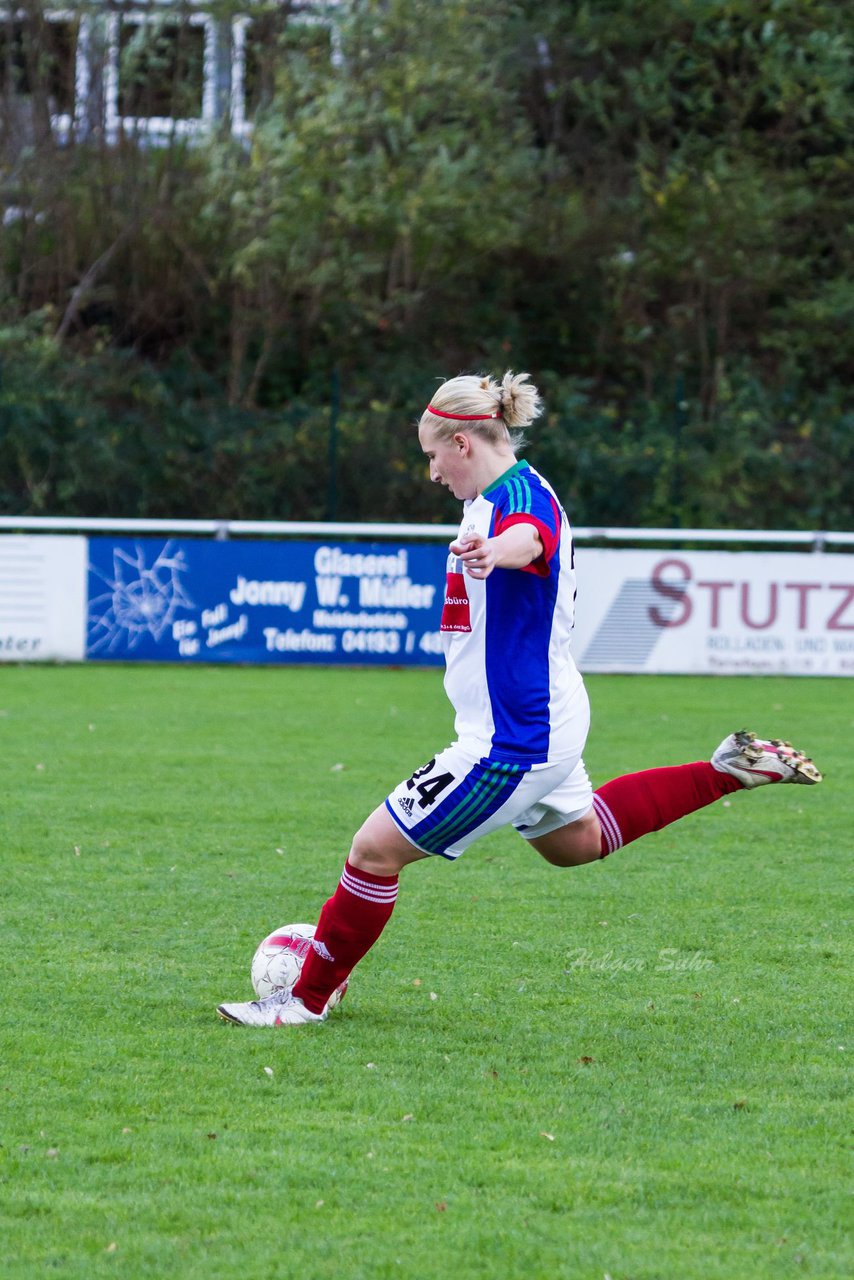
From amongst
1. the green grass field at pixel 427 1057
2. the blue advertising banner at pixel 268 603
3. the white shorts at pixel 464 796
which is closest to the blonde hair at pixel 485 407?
the white shorts at pixel 464 796

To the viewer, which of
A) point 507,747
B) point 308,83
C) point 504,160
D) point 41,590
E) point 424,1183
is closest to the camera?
point 424,1183

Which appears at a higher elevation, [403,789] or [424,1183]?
[403,789]

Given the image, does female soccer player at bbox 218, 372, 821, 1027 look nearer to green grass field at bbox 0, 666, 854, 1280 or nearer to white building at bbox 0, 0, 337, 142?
green grass field at bbox 0, 666, 854, 1280

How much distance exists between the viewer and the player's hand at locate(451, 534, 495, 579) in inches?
163

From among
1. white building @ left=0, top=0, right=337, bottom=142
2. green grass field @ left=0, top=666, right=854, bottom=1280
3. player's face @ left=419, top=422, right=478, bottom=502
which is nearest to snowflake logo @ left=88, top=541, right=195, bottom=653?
green grass field @ left=0, top=666, right=854, bottom=1280

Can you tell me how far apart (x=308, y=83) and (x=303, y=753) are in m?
14.0

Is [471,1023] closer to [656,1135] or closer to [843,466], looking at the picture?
[656,1135]

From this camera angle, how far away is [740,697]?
562 inches

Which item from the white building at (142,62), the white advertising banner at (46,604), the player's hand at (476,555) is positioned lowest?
the white advertising banner at (46,604)

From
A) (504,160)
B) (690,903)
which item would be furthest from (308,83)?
(690,903)

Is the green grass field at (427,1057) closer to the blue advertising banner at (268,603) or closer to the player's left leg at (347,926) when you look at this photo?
the player's left leg at (347,926)

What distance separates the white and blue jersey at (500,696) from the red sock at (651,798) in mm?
437

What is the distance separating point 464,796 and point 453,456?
3.01 ft

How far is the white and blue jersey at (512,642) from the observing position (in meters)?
4.53
